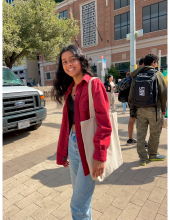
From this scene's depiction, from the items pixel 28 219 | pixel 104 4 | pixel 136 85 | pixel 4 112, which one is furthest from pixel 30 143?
pixel 104 4

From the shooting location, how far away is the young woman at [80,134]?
1412mm

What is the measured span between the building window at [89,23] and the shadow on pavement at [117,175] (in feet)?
92.4

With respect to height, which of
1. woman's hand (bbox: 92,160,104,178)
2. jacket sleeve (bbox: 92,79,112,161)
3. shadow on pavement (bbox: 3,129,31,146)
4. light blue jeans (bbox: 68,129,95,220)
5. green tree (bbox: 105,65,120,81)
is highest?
green tree (bbox: 105,65,120,81)

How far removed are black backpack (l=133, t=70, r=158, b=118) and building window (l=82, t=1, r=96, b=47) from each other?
2759 cm

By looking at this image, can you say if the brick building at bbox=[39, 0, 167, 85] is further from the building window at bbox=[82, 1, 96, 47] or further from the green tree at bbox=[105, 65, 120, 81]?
the green tree at bbox=[105, 65, 120, 81]

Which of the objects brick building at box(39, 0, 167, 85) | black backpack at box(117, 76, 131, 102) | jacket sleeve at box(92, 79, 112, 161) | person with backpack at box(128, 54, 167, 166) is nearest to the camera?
jacket sleeve at box(92, 79, 112, 161)

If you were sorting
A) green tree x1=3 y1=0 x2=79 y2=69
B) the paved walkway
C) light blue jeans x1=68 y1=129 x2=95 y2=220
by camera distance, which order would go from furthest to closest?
green tree x1=3 y1=0 x2=79 y2=69 → the paved walkway → light blue jeans x1=68 y1=129 x2=95 y2=220

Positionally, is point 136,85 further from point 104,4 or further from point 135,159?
point 104,4

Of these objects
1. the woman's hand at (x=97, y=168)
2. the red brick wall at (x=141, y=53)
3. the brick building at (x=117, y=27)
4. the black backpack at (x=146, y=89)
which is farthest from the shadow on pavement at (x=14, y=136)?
the red brick wall at (x=141, y=53)

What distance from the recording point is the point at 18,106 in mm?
4980

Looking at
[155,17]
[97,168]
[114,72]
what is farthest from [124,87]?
[155,17]

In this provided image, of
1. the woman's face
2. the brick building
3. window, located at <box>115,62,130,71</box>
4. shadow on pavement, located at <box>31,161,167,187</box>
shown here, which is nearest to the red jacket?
the woman's face

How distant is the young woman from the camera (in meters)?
1.41

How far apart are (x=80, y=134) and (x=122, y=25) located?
92.0 feet
